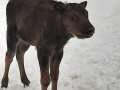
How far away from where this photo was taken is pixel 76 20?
16.3 feet

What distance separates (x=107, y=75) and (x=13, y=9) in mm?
3263

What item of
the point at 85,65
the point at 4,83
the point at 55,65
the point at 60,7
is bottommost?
the point at 85,65

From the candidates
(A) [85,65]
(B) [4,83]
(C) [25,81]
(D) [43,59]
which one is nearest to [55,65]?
(D) [43,59]

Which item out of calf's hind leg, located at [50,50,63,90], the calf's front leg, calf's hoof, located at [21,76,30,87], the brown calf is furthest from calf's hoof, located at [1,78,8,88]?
the calf's front leg

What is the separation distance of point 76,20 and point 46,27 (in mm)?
795

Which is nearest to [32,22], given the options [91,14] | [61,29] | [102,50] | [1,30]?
[61,29]

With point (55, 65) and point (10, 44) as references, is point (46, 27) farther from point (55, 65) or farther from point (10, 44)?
point (10, 44)

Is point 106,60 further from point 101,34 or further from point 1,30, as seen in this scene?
point 1,30

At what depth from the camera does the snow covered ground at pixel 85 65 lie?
7125 millimetres

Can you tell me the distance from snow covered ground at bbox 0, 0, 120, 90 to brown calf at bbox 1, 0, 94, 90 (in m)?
0.84

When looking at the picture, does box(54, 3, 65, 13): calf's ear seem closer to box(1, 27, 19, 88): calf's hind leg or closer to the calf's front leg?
the calf's front leg

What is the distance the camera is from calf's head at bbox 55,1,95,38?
15.8 feet

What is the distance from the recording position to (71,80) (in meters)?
7.35

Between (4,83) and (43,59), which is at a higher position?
(43,59)
